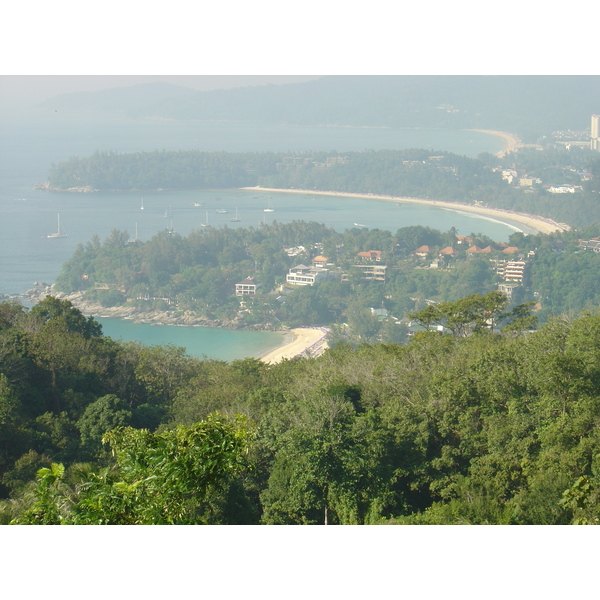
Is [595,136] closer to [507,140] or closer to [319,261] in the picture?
[507,140]

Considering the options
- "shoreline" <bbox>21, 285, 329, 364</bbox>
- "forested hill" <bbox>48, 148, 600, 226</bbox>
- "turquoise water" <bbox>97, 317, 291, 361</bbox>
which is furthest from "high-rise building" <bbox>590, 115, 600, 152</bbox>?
"turquoise water" <bbox>97, 317, 291, 361</bbox>

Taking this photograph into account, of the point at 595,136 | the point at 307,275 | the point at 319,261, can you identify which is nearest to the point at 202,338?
the point at 307,275

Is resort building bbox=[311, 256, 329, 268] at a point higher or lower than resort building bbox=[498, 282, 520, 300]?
higher

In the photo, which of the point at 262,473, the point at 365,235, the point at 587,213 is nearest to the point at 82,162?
the point at 365,235

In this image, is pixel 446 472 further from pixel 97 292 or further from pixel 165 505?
pixel 97 292

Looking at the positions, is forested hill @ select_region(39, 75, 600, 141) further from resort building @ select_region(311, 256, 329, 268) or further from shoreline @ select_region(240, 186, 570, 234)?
resort building @ select_region(311, 256, 329, 268)

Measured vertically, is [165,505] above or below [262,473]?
above
